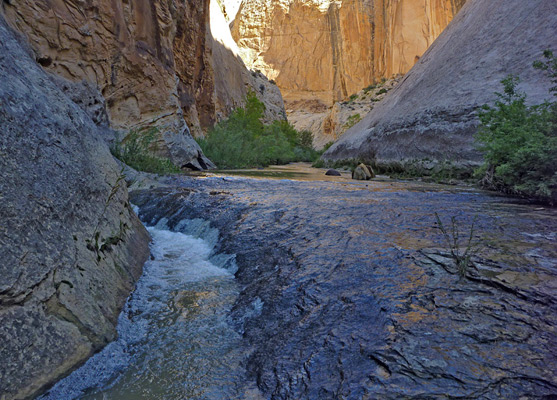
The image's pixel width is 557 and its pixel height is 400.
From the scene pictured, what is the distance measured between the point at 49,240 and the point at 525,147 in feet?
18.4

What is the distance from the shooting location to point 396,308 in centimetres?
202

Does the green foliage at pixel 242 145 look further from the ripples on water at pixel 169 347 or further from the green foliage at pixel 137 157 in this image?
the ripples on water at pixel 169 347

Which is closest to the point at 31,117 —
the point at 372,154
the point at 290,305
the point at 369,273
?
the point at 290,305

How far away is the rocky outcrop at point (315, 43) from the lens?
196 ft

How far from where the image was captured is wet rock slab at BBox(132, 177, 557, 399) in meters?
1.49

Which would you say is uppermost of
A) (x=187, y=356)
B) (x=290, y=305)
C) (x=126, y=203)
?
(x=126, y=203)

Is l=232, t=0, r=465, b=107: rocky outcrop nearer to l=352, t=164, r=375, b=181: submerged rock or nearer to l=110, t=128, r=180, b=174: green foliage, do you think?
l=352, t=164, r=375, b=181: submerged rock

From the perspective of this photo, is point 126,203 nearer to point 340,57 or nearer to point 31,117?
point 31,117

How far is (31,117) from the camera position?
2.47 m

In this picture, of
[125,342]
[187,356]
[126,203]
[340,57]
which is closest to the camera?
[187,356]

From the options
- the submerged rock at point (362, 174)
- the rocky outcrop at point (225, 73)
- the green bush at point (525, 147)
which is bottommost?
the submerged rock at point (362, 174)

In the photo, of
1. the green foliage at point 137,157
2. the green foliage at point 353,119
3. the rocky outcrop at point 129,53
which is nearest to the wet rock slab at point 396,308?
the green foliage at point 137,157

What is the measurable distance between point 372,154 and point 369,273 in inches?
430

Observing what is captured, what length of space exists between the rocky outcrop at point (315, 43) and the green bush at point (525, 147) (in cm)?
5732
